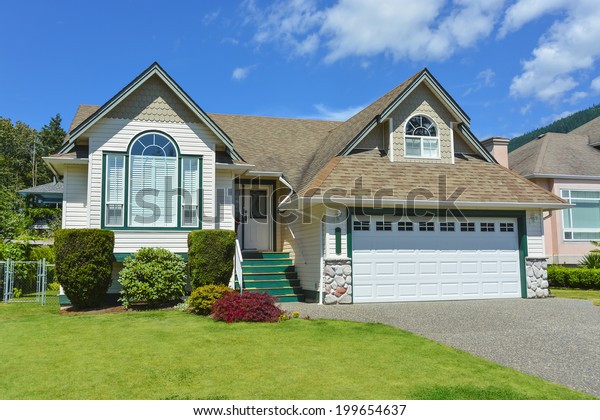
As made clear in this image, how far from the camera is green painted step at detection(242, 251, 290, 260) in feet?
55.3

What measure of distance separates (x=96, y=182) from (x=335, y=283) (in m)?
6.98

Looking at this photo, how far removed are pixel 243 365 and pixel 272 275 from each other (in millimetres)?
8915

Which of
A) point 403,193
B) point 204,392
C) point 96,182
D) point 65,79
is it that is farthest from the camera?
point 65,79

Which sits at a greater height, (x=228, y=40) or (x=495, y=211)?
(x=228, y=40)

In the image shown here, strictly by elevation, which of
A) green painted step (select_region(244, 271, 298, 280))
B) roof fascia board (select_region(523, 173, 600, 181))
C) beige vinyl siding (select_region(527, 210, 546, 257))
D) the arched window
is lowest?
green painted step (select_region(244, 271, 298, 280))

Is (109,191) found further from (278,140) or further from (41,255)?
(41,255)

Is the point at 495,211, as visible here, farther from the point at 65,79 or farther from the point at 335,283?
the point at 65,79

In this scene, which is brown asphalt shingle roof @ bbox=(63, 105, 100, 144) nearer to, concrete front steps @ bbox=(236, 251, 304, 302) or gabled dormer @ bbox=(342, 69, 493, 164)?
concrete front steps @ bbox=(236, 251, 304, 302)

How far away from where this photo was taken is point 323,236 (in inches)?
563

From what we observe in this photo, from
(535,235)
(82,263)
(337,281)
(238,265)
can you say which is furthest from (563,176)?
(82,263)

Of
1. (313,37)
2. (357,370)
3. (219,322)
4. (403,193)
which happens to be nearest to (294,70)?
(313,37)

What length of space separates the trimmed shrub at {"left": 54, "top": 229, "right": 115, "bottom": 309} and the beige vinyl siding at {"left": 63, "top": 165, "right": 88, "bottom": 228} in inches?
69.5

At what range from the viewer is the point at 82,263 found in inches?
491

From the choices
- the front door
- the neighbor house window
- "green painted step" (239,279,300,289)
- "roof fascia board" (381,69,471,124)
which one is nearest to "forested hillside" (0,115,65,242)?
the front door
